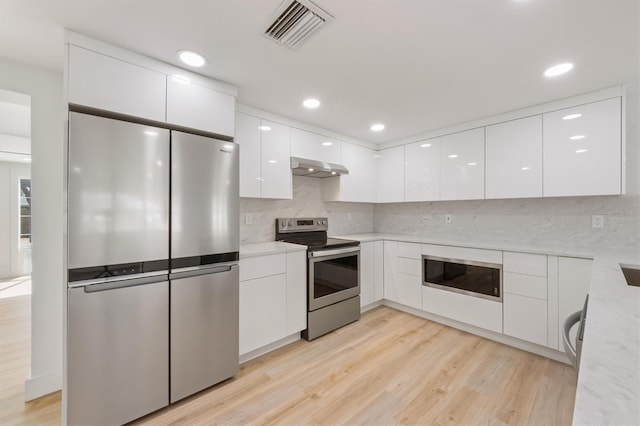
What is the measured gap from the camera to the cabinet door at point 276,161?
2.65 m

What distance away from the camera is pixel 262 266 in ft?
7.48

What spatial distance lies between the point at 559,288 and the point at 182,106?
10.8 feet

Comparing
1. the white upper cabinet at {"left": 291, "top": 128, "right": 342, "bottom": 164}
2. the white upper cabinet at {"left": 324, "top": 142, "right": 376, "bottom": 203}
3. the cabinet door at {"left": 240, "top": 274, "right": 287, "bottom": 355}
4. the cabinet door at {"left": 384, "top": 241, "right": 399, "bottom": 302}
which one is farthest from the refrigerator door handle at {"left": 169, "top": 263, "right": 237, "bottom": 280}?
the cabinet door at {"left": 384, "top": 241, "right": 399, "bottom": 302}

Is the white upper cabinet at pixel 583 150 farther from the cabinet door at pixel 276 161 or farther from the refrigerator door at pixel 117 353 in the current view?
the refrigerator door at pixel 117 353

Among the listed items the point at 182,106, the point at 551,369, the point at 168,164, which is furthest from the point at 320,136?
the point at 551,369

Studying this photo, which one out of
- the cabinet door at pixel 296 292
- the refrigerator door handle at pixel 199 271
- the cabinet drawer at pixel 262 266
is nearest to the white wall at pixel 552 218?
the cabinet door at pixel 296 292

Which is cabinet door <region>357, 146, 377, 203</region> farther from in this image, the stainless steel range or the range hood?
the stainless steel range

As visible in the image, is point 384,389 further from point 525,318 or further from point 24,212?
point 24,212

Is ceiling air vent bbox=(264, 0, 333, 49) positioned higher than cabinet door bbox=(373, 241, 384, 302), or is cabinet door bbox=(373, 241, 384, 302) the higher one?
ceiling air vent bbox=(264, 0, 333, 49)

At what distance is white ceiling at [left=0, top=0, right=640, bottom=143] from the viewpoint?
51.7 inches

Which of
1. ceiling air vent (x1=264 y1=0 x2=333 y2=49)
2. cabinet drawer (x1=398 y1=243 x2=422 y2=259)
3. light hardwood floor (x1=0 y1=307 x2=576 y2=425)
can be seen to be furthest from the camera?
cabinet drawer (x1=398 y1=243 x2=422 y2=259)

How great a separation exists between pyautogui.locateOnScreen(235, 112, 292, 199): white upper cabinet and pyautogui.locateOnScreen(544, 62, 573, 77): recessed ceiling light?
221 cm

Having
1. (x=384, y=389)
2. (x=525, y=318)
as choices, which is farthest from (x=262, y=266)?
(x=525, y=318)

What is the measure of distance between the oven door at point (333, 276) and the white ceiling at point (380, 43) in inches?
61.4
